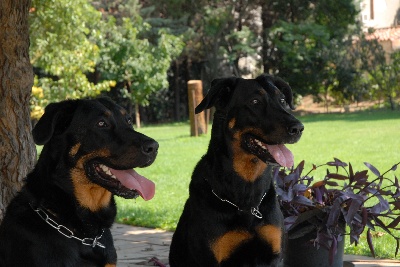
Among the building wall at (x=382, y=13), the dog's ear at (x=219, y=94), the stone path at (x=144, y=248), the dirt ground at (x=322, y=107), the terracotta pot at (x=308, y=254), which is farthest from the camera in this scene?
the building wall at (x=382, y=13)

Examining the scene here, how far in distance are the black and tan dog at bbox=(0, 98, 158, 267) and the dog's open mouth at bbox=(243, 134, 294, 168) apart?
729 mm

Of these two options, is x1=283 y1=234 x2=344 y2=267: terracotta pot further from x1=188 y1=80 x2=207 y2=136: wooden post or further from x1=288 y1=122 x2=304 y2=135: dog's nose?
x1=188 y1=80 x2=207 y2=136: wooden post

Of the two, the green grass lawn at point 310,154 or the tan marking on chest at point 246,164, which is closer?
the tan marking on chest at point 246,164

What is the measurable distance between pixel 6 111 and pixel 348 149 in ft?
33.0

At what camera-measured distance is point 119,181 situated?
13.0 ft

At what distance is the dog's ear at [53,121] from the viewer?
3.83 metres

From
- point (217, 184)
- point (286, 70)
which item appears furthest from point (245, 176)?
point (286, 70)

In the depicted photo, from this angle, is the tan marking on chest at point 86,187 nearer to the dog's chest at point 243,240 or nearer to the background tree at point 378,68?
the dog's chest at point 243,240

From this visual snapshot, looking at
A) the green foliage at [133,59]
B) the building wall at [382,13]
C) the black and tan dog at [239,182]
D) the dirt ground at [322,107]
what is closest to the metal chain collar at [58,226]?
the black and tan dog at [239,182]

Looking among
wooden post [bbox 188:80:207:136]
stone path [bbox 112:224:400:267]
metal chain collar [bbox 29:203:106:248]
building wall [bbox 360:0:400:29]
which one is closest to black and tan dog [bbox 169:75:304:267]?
metal chain collar [bbox 29:203:106:248]

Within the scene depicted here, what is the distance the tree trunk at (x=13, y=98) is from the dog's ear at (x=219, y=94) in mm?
2165

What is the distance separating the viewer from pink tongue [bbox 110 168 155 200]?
3.98 m

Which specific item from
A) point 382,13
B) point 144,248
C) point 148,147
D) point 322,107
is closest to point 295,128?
point 148,147

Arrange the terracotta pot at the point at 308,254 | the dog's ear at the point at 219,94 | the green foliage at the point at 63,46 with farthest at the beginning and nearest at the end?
the green foliage at the point at 63,46, the terracotta pot at the point at 308,254, the dog's ear at the point at 219,94
